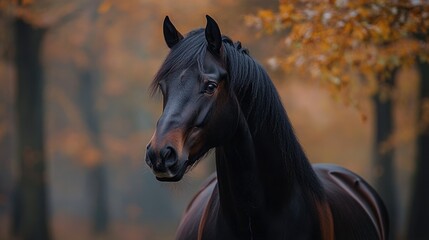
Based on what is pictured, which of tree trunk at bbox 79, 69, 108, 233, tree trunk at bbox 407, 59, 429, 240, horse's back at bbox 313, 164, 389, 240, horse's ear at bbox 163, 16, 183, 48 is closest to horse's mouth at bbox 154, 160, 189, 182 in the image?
horse's ear at bbox 163, 16, 183, 48

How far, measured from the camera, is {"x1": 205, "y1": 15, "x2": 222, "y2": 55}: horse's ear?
3.99m

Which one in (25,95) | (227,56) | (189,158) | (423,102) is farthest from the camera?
(25,95)

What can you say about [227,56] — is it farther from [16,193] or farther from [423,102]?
[16,193]

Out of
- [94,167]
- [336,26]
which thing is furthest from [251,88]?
[94,167]

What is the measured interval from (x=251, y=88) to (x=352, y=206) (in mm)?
1725

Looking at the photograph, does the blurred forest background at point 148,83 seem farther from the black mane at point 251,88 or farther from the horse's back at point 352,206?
the horse's back at point 352,206

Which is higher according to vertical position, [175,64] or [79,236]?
[175,64]

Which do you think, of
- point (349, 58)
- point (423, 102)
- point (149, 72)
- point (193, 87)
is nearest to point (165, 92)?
point (193, 87)

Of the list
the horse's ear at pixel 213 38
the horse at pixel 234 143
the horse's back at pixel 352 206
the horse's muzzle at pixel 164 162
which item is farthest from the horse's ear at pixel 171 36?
the horse's back at pixel 352 206

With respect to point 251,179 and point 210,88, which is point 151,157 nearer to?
point 210,88

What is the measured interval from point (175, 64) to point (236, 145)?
0.58m

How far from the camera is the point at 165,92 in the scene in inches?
155

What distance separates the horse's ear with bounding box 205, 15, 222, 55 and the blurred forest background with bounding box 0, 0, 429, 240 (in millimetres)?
801

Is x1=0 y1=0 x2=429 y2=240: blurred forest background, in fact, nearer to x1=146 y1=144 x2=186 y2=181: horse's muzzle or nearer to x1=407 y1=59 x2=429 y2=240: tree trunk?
x1=407 y1=59 x2=429 y2=240: tree trunk
